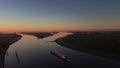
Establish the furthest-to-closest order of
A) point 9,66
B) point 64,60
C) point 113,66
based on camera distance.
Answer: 1. point 64,60
2. point 9,66
3. point 113,66

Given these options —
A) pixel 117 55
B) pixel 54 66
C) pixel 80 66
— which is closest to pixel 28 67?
pixel 54 66

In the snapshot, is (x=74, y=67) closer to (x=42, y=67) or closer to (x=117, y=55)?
(x=42, y=67)

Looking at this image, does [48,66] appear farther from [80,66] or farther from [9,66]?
[9,66]

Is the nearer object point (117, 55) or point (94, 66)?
point (94, 66)

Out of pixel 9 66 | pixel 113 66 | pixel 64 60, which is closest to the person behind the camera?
pixel 113 66

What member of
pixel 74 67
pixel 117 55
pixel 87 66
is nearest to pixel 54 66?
pixel 74 67

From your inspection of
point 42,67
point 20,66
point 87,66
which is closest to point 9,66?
point 20,66

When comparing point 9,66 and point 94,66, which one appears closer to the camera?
point 94,66

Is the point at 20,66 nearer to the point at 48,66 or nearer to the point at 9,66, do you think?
the point at 9,66
